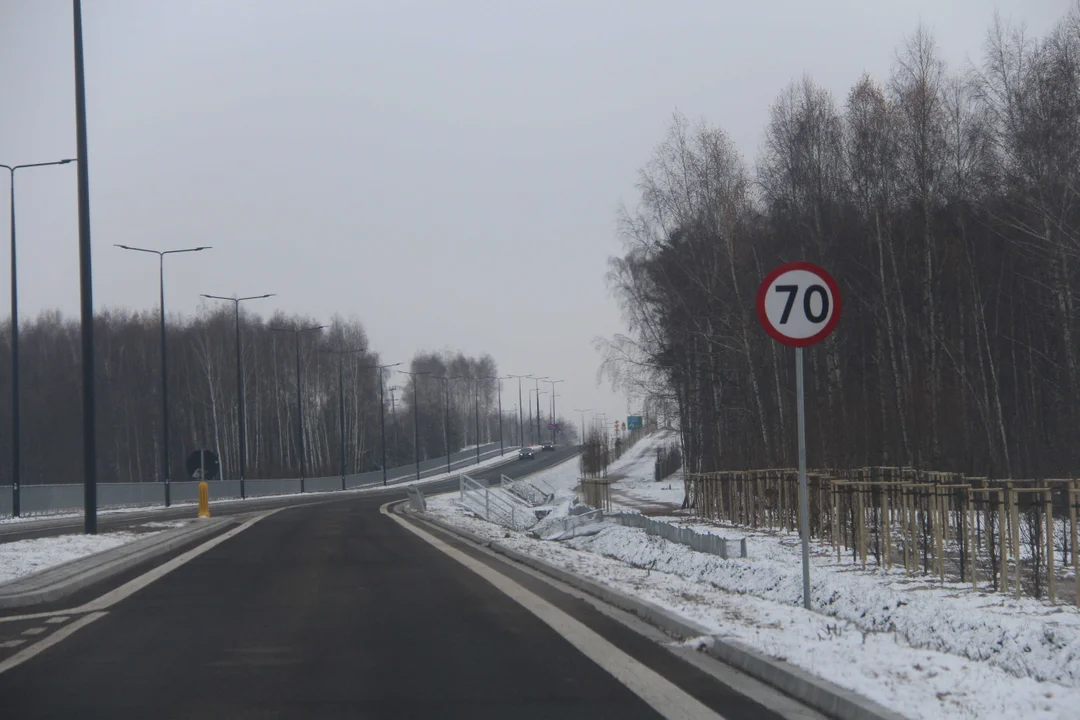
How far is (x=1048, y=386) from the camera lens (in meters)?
36.1

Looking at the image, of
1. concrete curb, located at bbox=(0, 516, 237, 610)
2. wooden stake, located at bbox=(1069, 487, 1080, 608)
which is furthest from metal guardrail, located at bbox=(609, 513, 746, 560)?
concrete curb, located at bbox=(0, 516, 237, 610)

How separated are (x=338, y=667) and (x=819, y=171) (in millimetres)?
32648

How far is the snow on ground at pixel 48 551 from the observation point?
49.4 feet

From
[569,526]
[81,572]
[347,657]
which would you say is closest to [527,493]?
[569,526]

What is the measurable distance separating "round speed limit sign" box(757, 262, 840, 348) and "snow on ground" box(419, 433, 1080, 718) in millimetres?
2366

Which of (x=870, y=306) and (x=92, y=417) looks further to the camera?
(x=870, y=306)

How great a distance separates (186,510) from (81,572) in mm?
27924

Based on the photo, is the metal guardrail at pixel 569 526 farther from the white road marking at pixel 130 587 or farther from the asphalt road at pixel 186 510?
the asphalt road at pixel 186 510

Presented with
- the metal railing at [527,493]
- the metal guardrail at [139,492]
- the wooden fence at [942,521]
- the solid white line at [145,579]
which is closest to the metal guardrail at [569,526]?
the wooden fence at [942,521]

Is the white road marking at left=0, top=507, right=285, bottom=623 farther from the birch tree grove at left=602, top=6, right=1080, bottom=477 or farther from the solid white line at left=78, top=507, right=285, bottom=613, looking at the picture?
the birch tree grove at left=602, top=6, right=1080, bottom=477

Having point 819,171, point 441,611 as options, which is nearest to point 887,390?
point 819,171

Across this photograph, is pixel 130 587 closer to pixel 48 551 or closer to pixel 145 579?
pixel 145 579

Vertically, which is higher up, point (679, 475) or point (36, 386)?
point (36, 386)

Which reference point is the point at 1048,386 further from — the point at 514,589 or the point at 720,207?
the point at 514,589
